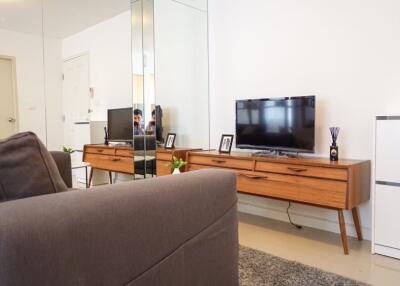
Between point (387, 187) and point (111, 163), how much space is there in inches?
107

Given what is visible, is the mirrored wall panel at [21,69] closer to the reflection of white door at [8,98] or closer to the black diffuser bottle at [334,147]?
the reflection of white door at [8,98]

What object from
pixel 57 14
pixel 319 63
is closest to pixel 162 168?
pixel 319 63

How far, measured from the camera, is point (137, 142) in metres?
3.43

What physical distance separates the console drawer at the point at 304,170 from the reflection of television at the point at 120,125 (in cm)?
162

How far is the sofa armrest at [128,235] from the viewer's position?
2.48 feet

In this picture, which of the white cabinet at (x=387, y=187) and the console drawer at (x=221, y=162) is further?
the console drawer at (x=221, y=162)

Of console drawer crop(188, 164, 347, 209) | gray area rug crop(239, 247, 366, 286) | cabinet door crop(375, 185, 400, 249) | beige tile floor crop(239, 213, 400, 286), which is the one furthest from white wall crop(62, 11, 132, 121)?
cabinet door crop(375, 185, 400, 249)

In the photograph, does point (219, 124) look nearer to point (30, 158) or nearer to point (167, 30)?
point (167, 30)

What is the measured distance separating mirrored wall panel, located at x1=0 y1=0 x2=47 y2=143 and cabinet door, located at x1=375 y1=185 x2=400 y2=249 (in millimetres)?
3252

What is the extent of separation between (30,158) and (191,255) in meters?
0.65

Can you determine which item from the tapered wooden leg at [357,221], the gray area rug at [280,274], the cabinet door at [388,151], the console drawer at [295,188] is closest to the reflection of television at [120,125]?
the console drawer at [295,188]

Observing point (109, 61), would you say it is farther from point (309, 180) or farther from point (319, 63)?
point (309, 180)

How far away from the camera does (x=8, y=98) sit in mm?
3277

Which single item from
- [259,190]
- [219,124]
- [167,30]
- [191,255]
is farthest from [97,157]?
[191,255]
